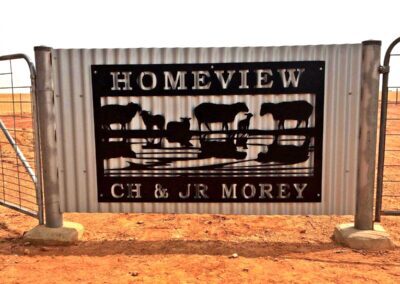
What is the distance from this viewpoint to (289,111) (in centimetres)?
455

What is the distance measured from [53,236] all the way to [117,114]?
1.71 metres

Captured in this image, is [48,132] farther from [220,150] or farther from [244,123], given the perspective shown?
[244,123]

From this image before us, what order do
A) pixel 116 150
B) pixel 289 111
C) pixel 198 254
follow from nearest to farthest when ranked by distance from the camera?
pixel 198 254 → pixel 289 111 → pixel 116 150

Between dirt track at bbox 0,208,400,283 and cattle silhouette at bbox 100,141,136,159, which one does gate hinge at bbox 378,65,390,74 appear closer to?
dirt track at bbox 0,208,400,283

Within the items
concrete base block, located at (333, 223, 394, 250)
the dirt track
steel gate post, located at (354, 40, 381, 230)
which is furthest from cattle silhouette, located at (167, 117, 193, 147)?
concrete base block, located at (333, 223, 394, 250)

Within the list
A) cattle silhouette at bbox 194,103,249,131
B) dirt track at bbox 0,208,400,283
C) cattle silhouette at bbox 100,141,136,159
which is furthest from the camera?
cattle silhouette at bbox 100,141,136,159

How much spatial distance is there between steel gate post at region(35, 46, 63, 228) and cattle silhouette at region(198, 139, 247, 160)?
6.12 ft

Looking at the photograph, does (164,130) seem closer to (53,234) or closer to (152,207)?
(152,207)

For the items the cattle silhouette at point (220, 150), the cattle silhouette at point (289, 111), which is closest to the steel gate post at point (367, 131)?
the cattle silhouette at point (289, 111)

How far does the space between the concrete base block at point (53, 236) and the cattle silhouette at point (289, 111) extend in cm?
281

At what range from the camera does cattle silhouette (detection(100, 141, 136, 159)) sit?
4750 mm

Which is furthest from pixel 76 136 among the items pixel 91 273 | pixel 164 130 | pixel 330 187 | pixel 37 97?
pixel 330 187

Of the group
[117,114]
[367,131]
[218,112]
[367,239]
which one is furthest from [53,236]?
[367,131]

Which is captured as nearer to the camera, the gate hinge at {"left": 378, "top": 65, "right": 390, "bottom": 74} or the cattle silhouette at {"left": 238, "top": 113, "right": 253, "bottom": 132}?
the gate hinge at {"left": 378, "top": 65, "right": 390, "bottom": 74}
